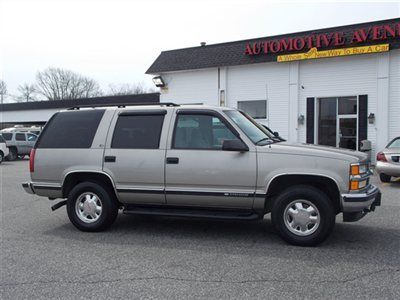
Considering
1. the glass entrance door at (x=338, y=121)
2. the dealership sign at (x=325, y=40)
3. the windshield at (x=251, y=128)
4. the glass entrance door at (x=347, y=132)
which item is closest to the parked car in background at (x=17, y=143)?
the dealership sign at (x=325, y=40)

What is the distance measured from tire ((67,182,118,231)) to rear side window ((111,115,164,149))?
769mm

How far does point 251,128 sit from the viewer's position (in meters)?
6.45

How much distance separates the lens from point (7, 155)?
24.3 meters

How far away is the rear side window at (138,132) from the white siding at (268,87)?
13862mm

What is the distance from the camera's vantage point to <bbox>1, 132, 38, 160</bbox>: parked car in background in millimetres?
25625

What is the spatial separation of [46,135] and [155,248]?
2739 millimetres

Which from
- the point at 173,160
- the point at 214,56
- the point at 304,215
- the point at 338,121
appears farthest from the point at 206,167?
the point at 214,56

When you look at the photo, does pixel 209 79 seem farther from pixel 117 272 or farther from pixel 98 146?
pixel 117 272

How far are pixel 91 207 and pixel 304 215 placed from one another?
323cm

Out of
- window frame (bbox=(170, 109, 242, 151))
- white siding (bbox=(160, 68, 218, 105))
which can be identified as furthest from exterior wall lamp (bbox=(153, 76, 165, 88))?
window frame (bbox=(170, 109, 242, 151))

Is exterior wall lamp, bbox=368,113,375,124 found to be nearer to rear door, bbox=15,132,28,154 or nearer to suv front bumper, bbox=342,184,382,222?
suv front bumper, bbox=342,184,382,222

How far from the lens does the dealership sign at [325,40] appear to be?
57.6 feet

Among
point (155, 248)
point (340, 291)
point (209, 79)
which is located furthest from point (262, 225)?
point (209, 79)

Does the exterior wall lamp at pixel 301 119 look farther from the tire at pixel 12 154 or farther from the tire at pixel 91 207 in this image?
the tire at pixel 12 154
